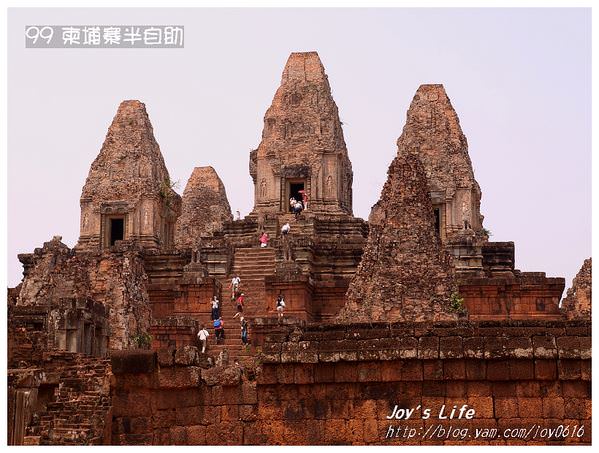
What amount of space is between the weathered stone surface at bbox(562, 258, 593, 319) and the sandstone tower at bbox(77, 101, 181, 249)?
45.0 ft

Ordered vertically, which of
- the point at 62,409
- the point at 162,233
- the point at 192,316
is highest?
the point at 162,233

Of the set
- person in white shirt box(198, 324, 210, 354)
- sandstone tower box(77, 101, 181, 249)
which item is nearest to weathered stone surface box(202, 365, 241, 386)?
person in white shirt box(198, 324, 210, 354)

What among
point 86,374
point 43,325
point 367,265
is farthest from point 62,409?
point 43,325

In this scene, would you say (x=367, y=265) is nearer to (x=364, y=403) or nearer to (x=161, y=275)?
(x=364, y=403)

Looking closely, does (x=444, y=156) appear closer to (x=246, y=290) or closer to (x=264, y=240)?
(x=264, y=240)

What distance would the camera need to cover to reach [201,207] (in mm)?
51656

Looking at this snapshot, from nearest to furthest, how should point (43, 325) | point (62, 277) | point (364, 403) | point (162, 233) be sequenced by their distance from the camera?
point (364, 403) → point (43, 325) → point (62, 277) → point (162, 233)

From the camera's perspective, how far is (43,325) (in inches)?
1005

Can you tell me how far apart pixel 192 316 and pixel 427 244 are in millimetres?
11024

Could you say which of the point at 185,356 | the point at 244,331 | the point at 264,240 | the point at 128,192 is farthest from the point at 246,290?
the point at 185,356

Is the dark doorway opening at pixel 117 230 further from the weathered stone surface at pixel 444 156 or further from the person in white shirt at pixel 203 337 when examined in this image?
the person in white shirt at pixel 203 337

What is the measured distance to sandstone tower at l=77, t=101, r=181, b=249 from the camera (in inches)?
1549

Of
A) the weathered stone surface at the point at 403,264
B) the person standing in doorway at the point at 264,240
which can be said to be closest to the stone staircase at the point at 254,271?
the person standing in doorway at the point at 264,240

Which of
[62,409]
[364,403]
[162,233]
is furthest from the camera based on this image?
[162,233]
